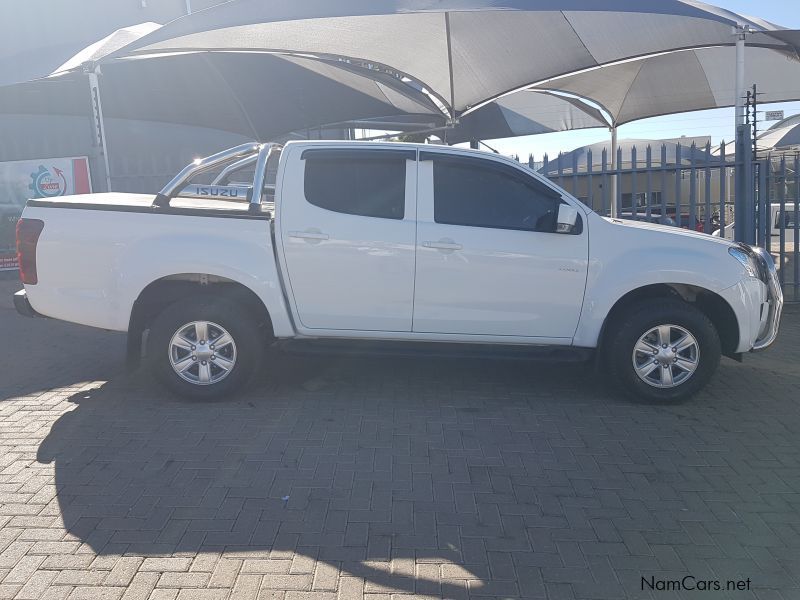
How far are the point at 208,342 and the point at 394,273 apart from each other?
61.5 inches

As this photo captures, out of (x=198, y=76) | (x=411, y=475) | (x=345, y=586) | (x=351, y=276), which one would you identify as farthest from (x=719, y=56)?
(x=345, y=586)

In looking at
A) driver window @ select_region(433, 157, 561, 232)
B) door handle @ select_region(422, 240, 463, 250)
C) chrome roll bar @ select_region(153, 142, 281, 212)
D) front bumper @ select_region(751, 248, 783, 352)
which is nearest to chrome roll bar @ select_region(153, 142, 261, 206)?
chrome roll bar @ select_region(153, 142, 281, 212)

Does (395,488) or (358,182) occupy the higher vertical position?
(358,182)

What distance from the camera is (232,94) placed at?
13.8 meters

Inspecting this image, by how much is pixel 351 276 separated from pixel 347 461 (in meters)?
1.58

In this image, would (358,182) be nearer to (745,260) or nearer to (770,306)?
(745,260)

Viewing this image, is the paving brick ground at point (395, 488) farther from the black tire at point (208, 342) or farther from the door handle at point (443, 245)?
the door handle at point (443, 245)

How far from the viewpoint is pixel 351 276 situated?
567cm

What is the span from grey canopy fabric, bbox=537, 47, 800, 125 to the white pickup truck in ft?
29.5

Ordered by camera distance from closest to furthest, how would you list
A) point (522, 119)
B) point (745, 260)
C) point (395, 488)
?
point (395, 488) → point (745, 260) → point (522, 119)

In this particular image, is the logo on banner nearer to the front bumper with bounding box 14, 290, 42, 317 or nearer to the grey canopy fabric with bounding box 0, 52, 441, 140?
the grey canopy fabric with bounding box 0, 52, 441, 140

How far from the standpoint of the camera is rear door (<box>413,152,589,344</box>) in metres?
5.63

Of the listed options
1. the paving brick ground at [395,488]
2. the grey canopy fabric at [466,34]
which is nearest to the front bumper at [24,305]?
the paving brick ground at [395,488]

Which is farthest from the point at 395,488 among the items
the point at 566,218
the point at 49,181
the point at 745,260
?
the point at 49,181
